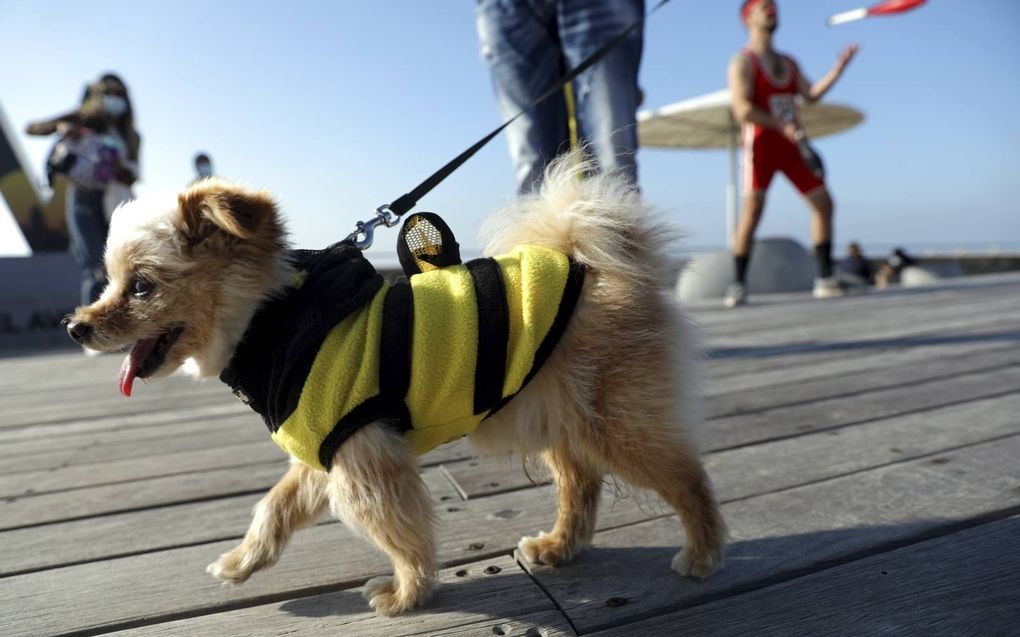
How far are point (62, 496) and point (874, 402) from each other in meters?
3.06

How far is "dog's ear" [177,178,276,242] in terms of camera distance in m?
1.52

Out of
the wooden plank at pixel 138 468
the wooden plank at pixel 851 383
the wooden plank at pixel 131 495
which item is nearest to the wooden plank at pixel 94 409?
the wooden plank at pixel 138 468

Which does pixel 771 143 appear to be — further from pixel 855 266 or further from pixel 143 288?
pixel 855 266

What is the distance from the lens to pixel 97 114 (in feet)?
18.5

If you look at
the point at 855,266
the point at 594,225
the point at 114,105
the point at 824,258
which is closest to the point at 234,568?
the point at 594,225

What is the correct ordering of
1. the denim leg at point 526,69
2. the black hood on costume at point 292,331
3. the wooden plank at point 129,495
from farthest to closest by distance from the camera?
the denim leg at point 526,69 < the wooden plank at point 129,495 < the black hood on costume at point 292,331

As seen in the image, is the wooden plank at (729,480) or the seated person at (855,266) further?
the seated person at (855,266)

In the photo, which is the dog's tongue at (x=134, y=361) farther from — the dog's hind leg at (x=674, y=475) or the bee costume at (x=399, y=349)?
the dog's hind leg at (x=674, y=475)

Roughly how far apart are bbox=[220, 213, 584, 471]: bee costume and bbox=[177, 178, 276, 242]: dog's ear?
18cm

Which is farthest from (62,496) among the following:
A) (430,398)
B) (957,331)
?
(957,331)

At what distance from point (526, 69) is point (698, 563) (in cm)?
248

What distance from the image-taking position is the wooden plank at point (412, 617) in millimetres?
1345

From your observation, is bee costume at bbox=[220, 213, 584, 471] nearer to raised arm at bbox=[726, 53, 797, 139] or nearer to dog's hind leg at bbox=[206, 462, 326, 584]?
dog's hind leg at bbox=[206, 462, 326, 584]

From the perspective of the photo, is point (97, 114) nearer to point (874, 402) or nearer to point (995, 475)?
point (874, 402)
